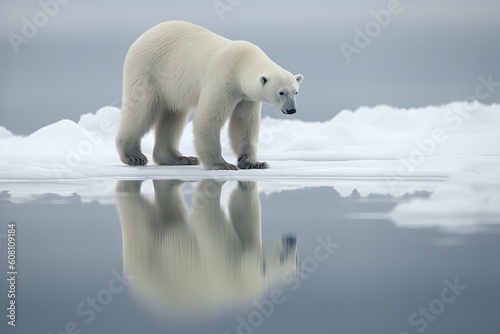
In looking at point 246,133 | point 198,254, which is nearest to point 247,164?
point 246,133

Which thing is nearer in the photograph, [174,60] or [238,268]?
[238,268]

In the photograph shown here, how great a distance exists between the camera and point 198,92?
597 centimetres

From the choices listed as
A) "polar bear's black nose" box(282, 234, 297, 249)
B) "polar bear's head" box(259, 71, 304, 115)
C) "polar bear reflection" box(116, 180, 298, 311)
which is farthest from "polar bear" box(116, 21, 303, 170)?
"polar bear's black nose" box(282, 234, 297, 249)

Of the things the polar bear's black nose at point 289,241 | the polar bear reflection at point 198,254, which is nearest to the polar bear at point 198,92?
the polar bear reflection at point 198,254

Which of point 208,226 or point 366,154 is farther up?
point 366,154

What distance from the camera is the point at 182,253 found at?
267 cm

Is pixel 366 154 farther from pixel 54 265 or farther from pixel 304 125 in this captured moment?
pixel 54 265

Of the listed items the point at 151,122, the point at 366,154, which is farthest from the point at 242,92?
the point at 366,154

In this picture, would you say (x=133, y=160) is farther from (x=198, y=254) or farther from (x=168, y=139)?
(x=198, y=254)

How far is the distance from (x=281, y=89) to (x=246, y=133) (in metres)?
0.63

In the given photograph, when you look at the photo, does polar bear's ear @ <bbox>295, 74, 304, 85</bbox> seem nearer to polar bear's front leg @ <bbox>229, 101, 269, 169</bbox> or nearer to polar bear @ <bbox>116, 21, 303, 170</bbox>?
polar bear @ <bbox>116, 21, 303, 170</bbox>

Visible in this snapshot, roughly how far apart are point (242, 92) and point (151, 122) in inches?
36.1

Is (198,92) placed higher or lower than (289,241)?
higher

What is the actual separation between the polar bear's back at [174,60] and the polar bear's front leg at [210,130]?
0.33m
